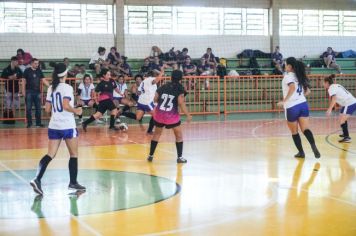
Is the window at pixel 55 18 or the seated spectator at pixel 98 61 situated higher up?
the window at pixel 55 18

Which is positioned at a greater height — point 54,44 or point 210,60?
point 54,44

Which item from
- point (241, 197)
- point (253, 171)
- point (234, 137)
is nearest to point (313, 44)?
point (234, 137)

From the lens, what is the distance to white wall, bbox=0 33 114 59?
25.3m

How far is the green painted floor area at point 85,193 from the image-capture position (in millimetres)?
7238

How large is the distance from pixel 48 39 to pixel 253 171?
1839 cm

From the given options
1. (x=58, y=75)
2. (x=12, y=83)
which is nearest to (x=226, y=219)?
(x=58, y=75)

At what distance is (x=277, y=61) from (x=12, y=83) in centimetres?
1350

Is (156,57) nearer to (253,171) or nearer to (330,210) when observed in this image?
(253,171)

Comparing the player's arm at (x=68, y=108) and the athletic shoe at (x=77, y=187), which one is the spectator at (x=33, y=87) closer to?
the athletic shoe at (x=77, y=187)

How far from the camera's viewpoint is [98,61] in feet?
79.3

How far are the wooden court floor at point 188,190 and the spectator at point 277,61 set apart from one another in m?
13.0

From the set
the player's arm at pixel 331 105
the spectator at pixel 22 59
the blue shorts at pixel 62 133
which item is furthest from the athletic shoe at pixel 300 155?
the spectator at pixel 22 59

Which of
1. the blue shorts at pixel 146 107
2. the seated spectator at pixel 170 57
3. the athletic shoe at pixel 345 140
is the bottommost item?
the athletic shoe at pixel 345 140

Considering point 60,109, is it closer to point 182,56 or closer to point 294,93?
point 294,93
